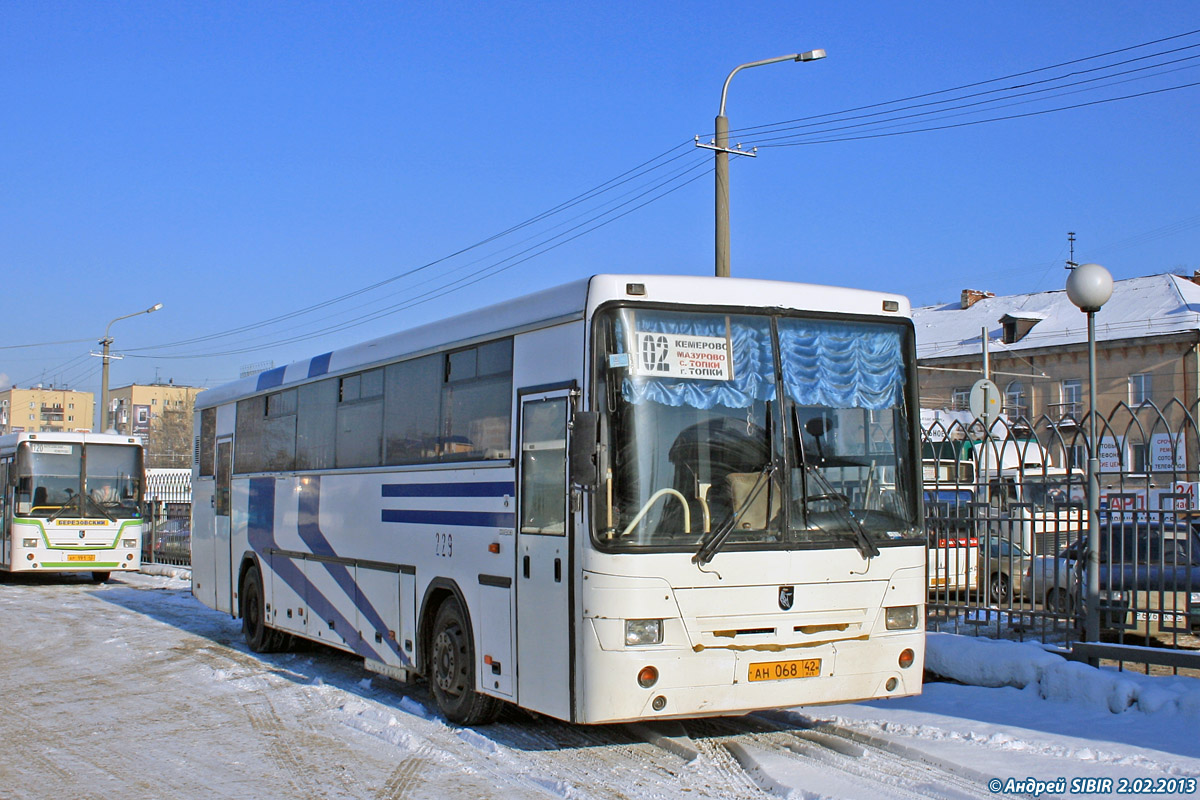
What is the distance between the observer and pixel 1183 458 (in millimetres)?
9625

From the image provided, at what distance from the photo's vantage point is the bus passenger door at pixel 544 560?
7.65m

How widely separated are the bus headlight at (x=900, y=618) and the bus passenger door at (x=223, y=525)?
9568 mm

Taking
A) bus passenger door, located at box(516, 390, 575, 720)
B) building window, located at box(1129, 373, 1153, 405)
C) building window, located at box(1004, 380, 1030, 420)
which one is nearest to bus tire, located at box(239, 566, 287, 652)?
bus passenger door, located at box(516, 390, 575, 720)

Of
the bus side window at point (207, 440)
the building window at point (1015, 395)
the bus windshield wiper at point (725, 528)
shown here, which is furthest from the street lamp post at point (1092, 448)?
the building window at point (1015, 395)

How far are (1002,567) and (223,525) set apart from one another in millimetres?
9609

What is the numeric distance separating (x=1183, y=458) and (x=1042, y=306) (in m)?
50.4

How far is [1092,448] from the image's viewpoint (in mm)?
9859

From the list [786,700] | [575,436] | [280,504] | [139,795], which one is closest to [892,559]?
[786,700]

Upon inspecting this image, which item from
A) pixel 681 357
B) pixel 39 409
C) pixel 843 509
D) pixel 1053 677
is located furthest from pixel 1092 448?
pixel 39 409

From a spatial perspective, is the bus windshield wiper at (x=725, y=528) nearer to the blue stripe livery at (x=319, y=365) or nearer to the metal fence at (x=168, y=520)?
the blue stripe livery at (x=319, y=365)

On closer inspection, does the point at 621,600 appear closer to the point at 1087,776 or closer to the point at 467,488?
the point at 467,488

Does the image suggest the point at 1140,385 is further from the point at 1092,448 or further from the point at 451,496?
the point at 451,496

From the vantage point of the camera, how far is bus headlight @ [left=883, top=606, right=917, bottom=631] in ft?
26.3

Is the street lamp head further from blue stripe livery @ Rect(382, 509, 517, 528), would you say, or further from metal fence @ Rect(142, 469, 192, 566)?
metal fence @ Rect(142, 469, 192, 566)
